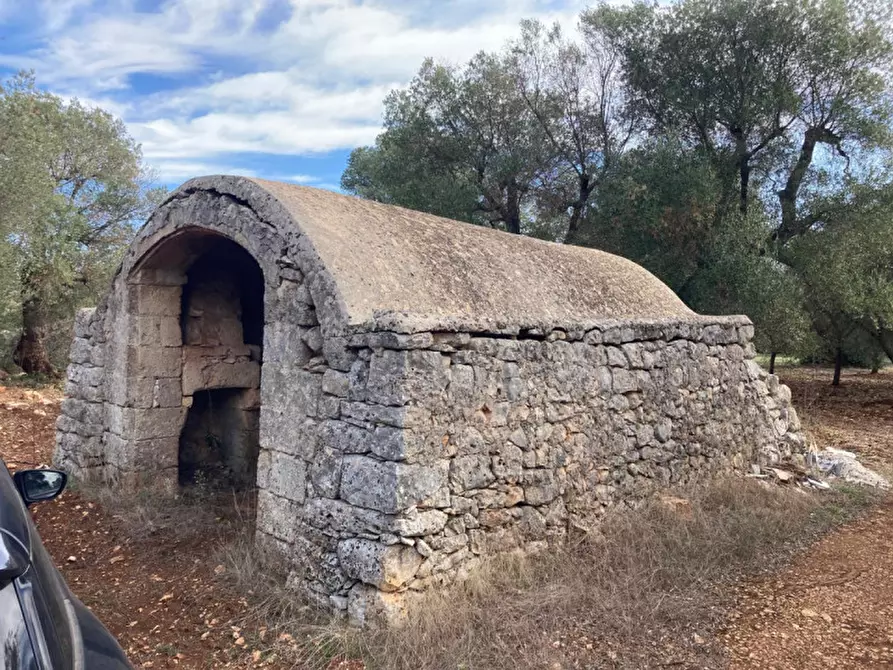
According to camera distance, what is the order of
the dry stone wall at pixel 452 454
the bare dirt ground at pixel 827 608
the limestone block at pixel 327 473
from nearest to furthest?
the bare dirt ground at pixel 827 608 → the dry stone wall at pixel 452 454 → the limestone block at pixel 327 473

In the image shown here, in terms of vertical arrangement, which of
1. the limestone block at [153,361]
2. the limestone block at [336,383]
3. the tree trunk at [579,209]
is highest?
the tree trunk at [579,209]

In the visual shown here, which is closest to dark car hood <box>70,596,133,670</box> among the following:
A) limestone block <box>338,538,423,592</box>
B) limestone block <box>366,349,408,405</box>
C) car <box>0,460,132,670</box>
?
car <box>0,460,132,670</box>

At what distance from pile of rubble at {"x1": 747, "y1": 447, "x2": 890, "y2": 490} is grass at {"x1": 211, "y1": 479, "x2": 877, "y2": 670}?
1.51 meters

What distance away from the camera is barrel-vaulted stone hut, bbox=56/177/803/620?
420 centimetres

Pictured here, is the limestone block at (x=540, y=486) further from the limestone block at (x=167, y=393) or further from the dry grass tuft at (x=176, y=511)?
the limestone block at (x=167, y=393)

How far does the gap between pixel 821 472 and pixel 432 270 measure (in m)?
5.86

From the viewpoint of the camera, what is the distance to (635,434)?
5961 millimetres

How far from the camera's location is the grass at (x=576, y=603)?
373cm

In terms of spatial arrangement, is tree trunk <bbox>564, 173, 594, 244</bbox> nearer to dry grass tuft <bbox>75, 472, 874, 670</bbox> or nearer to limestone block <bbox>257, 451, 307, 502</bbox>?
dry grass tuft <bbox>75, 472, 874, 670</bbox>

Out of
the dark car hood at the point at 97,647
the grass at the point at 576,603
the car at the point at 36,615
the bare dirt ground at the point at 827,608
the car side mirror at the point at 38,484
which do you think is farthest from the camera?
the bare dirt ground at the point at 827,608

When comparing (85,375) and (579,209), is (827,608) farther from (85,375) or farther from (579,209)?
(579,209)

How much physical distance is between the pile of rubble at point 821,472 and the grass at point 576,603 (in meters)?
1.51

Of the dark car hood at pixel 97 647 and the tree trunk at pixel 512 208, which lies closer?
the dark car hood at pixel 97 647

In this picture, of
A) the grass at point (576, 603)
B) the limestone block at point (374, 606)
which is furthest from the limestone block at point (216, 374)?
the limestone block at point (374, 606)
